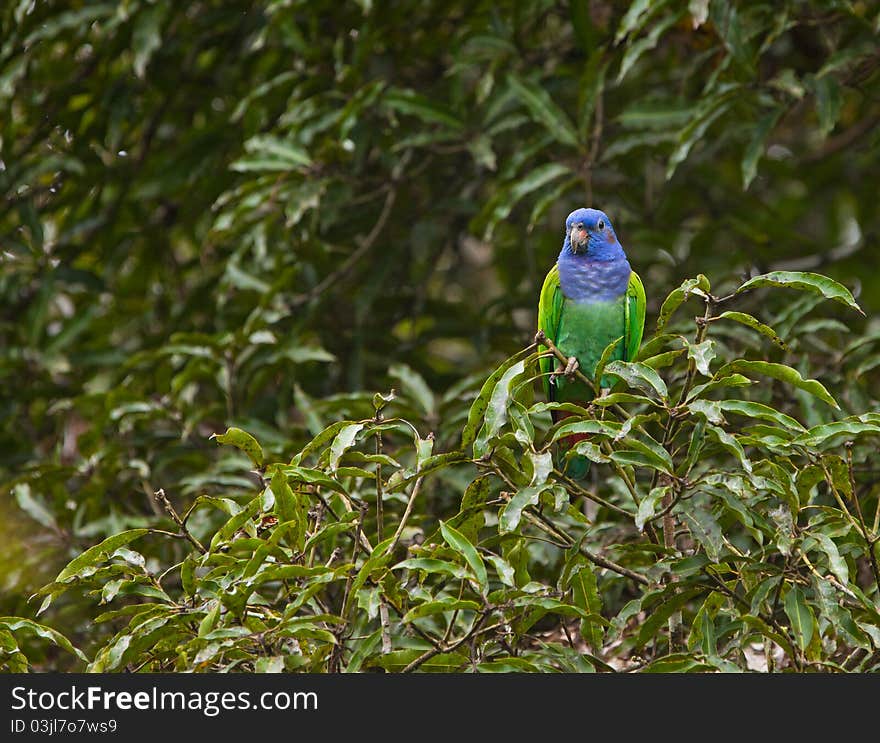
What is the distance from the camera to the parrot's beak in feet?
11.0

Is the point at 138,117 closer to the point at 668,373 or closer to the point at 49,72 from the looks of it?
the point at 49,72

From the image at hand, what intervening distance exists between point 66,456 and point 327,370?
1.45 metres

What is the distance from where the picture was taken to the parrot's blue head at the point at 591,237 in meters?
3.37

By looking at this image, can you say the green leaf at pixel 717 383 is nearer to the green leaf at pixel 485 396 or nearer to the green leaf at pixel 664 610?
the green leaf at pixel 485 396

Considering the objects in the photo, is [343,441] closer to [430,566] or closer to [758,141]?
[430,566]

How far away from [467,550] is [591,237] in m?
1.24

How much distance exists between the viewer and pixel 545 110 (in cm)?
431

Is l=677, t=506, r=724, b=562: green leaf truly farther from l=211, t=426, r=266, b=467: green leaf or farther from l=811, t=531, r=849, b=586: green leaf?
l=211, t=426, r=266, b=467: green leaf

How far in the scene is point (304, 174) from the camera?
4.55 metres

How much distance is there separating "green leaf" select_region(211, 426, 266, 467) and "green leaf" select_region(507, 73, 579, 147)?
2.02 m

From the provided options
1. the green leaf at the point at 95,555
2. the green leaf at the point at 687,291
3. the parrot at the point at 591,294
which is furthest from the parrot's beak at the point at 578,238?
the green leaf at the point at 95,555

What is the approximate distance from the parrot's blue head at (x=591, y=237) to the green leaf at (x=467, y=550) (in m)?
1.13

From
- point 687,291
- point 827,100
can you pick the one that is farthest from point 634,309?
point 827,100

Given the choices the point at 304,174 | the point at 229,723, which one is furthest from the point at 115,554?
the point at 304,174
